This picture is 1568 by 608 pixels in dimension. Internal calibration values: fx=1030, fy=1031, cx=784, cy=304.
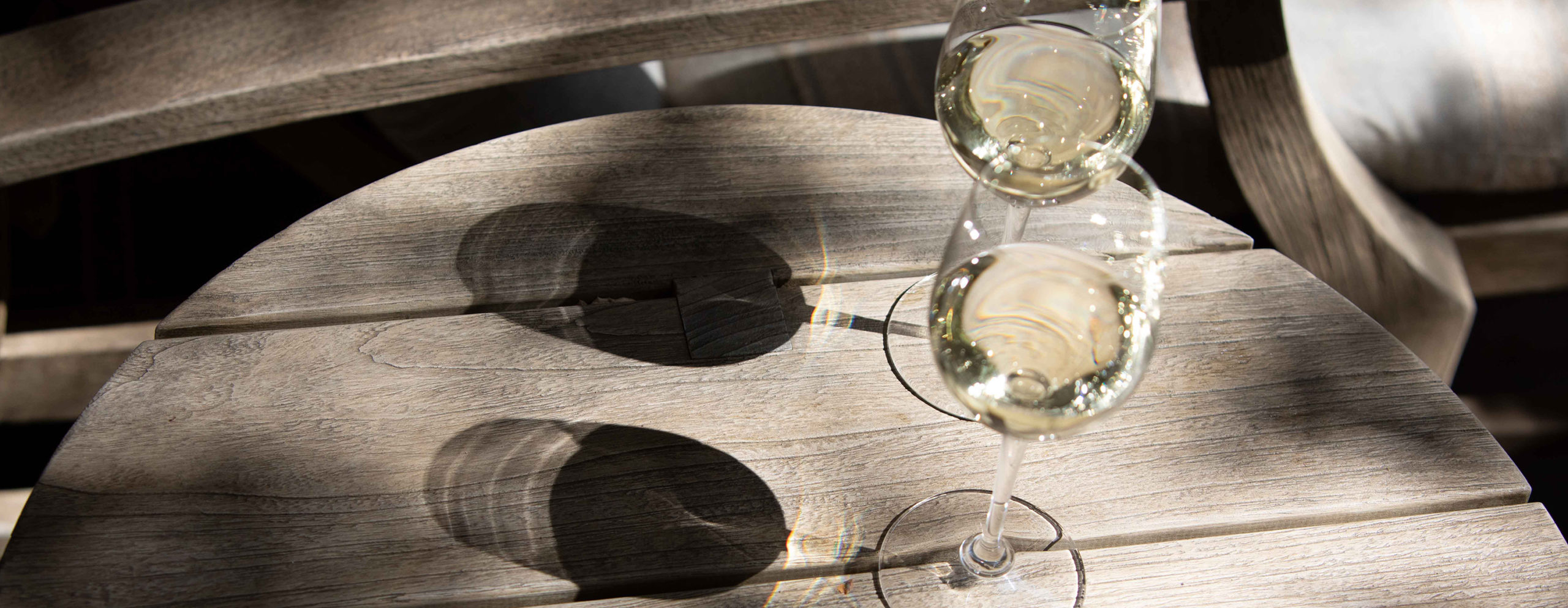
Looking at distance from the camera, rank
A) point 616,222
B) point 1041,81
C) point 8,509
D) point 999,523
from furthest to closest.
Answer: point 8,509, point 616,222, point 1041,81, point 999,523

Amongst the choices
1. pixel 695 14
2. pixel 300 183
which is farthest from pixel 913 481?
pixel 300 183

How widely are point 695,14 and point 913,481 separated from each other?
2.06 ft

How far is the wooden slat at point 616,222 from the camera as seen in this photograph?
75cm

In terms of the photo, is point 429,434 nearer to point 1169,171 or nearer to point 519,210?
point 519,210

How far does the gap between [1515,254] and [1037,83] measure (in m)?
1.49

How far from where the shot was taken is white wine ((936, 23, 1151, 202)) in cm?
67

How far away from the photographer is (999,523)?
21.8 inches

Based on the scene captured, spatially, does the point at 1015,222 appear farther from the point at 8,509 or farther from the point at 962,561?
the point at 8,509

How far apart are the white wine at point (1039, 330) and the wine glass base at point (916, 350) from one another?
0.10 metres

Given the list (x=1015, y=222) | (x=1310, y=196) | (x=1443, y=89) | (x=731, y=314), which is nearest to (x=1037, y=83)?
(x=1015, y=222)

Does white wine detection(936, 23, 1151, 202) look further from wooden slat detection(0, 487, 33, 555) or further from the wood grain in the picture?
wooden slat detection(0, 487, 33, 555)

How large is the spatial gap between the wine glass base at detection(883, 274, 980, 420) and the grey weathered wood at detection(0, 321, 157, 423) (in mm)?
1297

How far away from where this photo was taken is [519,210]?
0.81 meters

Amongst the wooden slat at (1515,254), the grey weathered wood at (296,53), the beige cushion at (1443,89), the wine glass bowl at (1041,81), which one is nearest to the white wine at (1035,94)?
the wine glass bowl at (1041,81)
